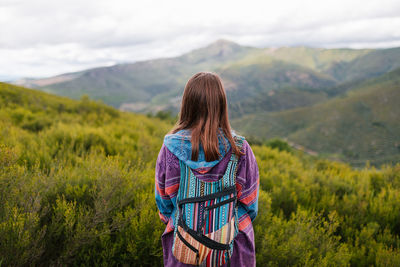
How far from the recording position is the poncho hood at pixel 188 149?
5.68ft

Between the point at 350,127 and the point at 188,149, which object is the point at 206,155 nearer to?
the point at 188,149

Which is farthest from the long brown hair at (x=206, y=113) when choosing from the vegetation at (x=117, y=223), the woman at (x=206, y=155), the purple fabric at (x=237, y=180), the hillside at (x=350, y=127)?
the hillside at (x=350, y=127)

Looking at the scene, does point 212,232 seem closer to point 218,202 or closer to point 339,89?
point 218,202

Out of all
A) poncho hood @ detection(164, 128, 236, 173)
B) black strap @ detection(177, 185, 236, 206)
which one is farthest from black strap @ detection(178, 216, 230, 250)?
poncho hood @ detection(164, 128, 236, 173)

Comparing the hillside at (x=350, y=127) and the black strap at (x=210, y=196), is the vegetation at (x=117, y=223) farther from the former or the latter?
the hillside at (x=350, y=127)

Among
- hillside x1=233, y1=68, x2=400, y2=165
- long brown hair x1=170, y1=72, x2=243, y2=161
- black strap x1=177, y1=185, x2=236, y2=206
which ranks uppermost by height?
long brown hair x1=170, y1=72, x2=243, y2=161

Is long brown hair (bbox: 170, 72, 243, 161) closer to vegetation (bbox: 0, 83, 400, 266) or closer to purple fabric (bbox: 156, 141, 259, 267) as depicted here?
purple fabric (bbox: 156, 141, 259, 267)

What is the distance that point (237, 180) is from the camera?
192 centimetres

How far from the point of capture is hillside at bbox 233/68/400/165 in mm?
66625

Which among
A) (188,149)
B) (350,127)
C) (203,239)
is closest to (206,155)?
(188,149)

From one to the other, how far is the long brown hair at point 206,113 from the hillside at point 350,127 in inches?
2380

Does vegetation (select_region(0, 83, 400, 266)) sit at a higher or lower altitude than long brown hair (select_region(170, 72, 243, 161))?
lower

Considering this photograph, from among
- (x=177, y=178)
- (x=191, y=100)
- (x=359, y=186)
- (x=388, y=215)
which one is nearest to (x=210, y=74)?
(x=191, y=100)

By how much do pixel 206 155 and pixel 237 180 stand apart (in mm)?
375
